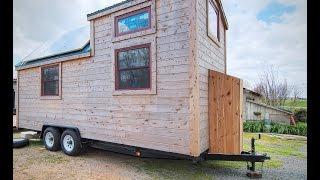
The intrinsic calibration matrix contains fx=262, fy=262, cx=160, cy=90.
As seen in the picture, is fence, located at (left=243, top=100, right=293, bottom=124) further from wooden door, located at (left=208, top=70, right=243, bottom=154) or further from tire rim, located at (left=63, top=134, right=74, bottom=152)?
tire rim, located at (left=63, top=134, right=74, bottom=152)

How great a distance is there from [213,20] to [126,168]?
4.79 metres

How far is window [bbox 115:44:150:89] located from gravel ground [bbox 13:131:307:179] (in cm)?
219

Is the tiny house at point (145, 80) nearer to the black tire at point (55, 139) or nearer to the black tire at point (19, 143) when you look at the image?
the black tire at point (55, 139)

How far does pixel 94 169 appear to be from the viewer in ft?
22.7

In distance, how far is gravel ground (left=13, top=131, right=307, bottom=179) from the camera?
252 inches

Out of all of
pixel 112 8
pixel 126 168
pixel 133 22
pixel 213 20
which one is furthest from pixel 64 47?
pixel 213 20

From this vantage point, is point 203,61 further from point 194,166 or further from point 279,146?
point 279,146

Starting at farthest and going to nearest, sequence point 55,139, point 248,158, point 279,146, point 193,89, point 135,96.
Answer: point 279,146
point 55,139
point 135,96
point 248,158
point 193,89

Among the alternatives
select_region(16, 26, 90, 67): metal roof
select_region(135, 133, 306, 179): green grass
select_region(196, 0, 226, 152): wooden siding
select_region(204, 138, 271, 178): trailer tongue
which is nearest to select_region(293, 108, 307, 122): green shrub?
select_region(135, 133, 306, 179): green grass

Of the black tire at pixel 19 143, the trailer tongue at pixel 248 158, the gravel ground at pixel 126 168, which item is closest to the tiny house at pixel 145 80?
the trailer tongue at pixel 248 158

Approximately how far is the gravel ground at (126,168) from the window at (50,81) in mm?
2182

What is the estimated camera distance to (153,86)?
6.27 meters

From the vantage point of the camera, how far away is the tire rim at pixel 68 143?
8264 mm
